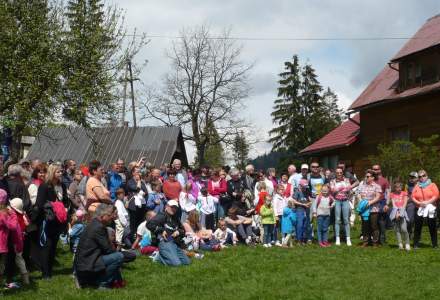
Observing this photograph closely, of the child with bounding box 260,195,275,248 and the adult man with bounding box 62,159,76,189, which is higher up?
the adult man with bounding box 62,159,76,189

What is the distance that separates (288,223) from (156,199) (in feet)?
11.0

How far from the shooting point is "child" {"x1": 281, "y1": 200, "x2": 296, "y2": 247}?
14.6 m

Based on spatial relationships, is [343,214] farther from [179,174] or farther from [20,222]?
[20,222]


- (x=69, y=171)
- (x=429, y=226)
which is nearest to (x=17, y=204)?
(x=69, y=171)

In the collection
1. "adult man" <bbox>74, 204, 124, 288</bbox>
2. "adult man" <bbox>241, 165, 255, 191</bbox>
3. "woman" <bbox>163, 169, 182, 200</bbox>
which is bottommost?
"adult man" <bbox>74, 204, 124, 288</bbox>

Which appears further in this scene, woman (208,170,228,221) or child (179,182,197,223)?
woman (208,170,228,221)

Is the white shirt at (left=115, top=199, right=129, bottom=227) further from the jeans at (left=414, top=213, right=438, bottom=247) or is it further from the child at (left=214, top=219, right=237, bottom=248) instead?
the jeans at (left=414, top=213, right=438, bottom=247)

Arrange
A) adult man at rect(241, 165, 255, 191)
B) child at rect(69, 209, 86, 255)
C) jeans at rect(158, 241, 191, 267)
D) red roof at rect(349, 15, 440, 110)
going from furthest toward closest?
red roof at rect(349, 15, 440, 110), adult man at rect(241, 165, 255, 191), jeans at rect(158, 241, 191, 267), child at rect(69, 209, 86, 255)

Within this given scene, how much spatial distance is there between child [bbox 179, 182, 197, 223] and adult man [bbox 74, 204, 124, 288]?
5.34 meters

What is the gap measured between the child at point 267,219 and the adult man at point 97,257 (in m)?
5.84

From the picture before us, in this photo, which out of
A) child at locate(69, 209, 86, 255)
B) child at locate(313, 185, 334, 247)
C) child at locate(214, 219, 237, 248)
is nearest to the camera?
child at locate(69, 209, 86, 255)

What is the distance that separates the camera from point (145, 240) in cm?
1320

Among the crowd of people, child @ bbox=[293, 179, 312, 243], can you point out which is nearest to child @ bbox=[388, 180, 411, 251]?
the crowd of people

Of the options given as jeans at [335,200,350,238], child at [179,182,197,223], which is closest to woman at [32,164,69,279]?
child at [179,182,197,223]
